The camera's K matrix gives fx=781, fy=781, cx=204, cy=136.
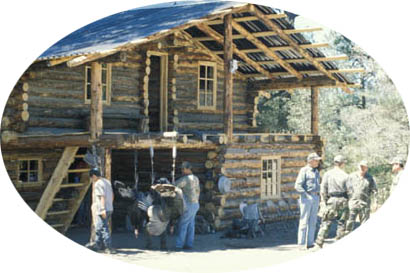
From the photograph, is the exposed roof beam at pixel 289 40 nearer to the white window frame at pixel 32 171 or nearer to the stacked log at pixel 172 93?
the stacked log at pixel 172 93

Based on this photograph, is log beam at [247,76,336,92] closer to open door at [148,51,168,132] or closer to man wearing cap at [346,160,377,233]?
open door at [148,51,168,132]

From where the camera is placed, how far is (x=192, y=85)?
72.2 feet

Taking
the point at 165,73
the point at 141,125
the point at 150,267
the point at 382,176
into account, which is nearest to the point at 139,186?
the point at 141,125

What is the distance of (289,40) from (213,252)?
6.45 m

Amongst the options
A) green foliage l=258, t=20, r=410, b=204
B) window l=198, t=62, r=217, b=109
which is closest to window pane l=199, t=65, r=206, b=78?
window l=198, t=62, r=217, b=109

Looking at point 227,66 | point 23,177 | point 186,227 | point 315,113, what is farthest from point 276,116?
point 186,227

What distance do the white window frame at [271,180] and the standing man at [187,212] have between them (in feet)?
12.4

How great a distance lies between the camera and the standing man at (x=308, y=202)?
16.9 metres

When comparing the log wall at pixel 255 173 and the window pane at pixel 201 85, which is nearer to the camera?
the log wall at pixel 255 173

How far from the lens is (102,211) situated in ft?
53.2

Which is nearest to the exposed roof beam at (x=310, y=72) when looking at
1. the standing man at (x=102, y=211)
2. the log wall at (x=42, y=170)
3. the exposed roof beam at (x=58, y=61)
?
the log wall at (x=42, y=170)

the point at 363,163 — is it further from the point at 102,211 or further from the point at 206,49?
the point at 206,49

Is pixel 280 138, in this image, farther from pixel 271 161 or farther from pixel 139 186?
pixel 139 186

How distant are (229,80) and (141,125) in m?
3.02
